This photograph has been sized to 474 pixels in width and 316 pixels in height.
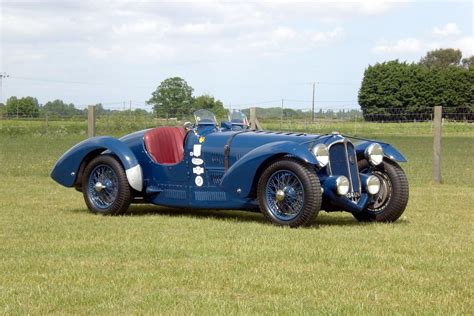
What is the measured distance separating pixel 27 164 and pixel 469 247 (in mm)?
15176

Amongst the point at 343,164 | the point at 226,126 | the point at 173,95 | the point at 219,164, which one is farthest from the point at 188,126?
the point at 173,95

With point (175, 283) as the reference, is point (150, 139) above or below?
above

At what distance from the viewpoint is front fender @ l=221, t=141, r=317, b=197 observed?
364 inches

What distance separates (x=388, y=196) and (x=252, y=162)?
5.63 feet

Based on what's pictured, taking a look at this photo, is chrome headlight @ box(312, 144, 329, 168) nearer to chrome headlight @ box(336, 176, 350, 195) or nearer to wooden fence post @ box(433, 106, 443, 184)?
chrome headlight @ box(336, 176, 350, 195)

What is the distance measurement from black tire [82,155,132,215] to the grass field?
28 cm

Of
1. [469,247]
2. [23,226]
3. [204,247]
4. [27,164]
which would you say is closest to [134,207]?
[23,226]

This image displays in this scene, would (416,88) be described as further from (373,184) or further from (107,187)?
(373,184)

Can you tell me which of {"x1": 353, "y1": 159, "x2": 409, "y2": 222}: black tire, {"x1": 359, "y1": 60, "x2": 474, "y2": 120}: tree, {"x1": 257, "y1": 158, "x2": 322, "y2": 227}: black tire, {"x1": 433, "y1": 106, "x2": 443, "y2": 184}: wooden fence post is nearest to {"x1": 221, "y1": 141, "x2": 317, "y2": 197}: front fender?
{"x1": 257, "y1": 158, "x2": 322, "y2": 227}: black tire

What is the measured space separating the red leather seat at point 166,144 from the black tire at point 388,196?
236 cm

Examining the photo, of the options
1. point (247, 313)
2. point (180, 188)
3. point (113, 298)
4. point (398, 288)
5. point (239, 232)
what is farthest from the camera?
point (180, 188)

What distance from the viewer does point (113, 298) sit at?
550 centimetres

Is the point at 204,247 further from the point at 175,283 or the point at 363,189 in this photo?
the point at 363,189

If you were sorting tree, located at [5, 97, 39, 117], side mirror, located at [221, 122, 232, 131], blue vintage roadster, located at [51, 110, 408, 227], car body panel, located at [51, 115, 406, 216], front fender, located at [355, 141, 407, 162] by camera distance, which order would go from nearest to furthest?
blue vintage roadster, located at [51, 110, 408, 227] → car body panel, located at [51, 115, 406, 216] → front fender, located at [355, 141, 407, 162] → side mirror, located at [221, 122, 232, 131] → tree, located at [5, 97, 39, 117]
